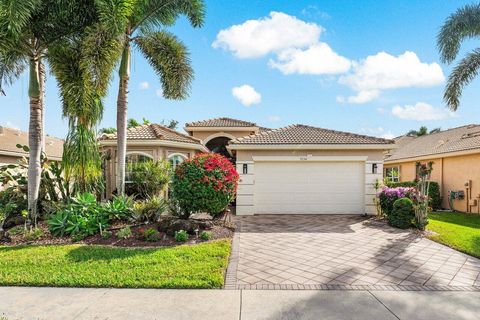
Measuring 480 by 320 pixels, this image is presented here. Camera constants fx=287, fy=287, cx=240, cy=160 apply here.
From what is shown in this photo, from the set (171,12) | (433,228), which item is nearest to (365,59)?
(433,228)

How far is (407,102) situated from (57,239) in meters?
20.1

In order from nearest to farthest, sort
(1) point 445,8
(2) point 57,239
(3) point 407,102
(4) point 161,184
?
(2) point 57,239, (4) point 161,184, (1) point 445,8, (3) point 407,102

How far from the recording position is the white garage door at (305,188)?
12.9 metres

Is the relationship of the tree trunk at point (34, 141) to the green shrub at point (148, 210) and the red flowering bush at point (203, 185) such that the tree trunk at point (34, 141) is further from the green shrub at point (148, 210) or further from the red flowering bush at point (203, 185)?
the red flowering bush at point (203, 185)

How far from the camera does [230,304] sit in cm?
438

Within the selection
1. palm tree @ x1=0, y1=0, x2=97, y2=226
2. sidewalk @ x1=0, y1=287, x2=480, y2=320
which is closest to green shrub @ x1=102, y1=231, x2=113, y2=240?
palm tree @ x1=0, y1=0, x2=97, y2=226

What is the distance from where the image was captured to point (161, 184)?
40.4ft

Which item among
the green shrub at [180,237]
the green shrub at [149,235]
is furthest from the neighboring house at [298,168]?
the green shrub at [149,235]

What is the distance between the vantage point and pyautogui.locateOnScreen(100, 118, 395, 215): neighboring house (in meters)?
12.7

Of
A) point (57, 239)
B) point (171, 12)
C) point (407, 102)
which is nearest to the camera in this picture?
point (57, 239)

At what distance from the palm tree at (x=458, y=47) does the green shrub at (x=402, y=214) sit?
255 inches

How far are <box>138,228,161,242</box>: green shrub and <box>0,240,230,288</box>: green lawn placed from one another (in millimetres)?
734

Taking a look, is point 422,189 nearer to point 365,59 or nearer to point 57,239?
point 365,59

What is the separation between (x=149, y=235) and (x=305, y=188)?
25.0ft
